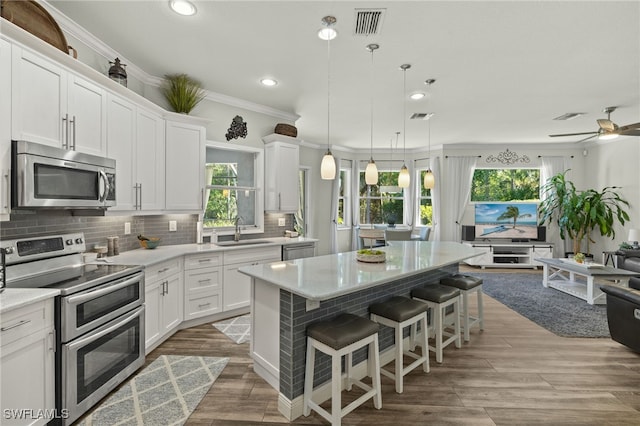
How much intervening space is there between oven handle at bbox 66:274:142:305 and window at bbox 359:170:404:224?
252 inches

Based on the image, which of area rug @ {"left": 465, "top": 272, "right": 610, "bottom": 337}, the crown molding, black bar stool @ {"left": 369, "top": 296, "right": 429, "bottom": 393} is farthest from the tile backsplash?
area rug @ {"left": 465, "top": 272, "right": 610, "bottom": 337}

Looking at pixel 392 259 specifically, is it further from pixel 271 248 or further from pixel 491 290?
pixel 491 290

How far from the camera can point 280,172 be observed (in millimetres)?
4539

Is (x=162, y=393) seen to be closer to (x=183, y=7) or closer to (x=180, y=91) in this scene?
(x=183, y=7)

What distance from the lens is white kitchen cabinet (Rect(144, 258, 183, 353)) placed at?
2.78 metres

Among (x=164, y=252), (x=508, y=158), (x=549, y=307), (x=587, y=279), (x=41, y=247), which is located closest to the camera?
(x=41, y=247)

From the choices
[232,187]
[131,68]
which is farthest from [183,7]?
[232,187]

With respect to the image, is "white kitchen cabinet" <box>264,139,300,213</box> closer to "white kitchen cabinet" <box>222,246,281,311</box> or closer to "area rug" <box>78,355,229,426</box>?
"white kitchen cabinet" <box>222,246,281,311</box>

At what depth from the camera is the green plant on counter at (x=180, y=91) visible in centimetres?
360

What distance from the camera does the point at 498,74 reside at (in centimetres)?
348

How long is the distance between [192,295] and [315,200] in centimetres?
456

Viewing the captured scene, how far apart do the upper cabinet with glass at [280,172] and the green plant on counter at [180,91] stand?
116 centimetres

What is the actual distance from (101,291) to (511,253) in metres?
7.77

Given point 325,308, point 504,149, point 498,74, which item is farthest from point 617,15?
point 504,149
